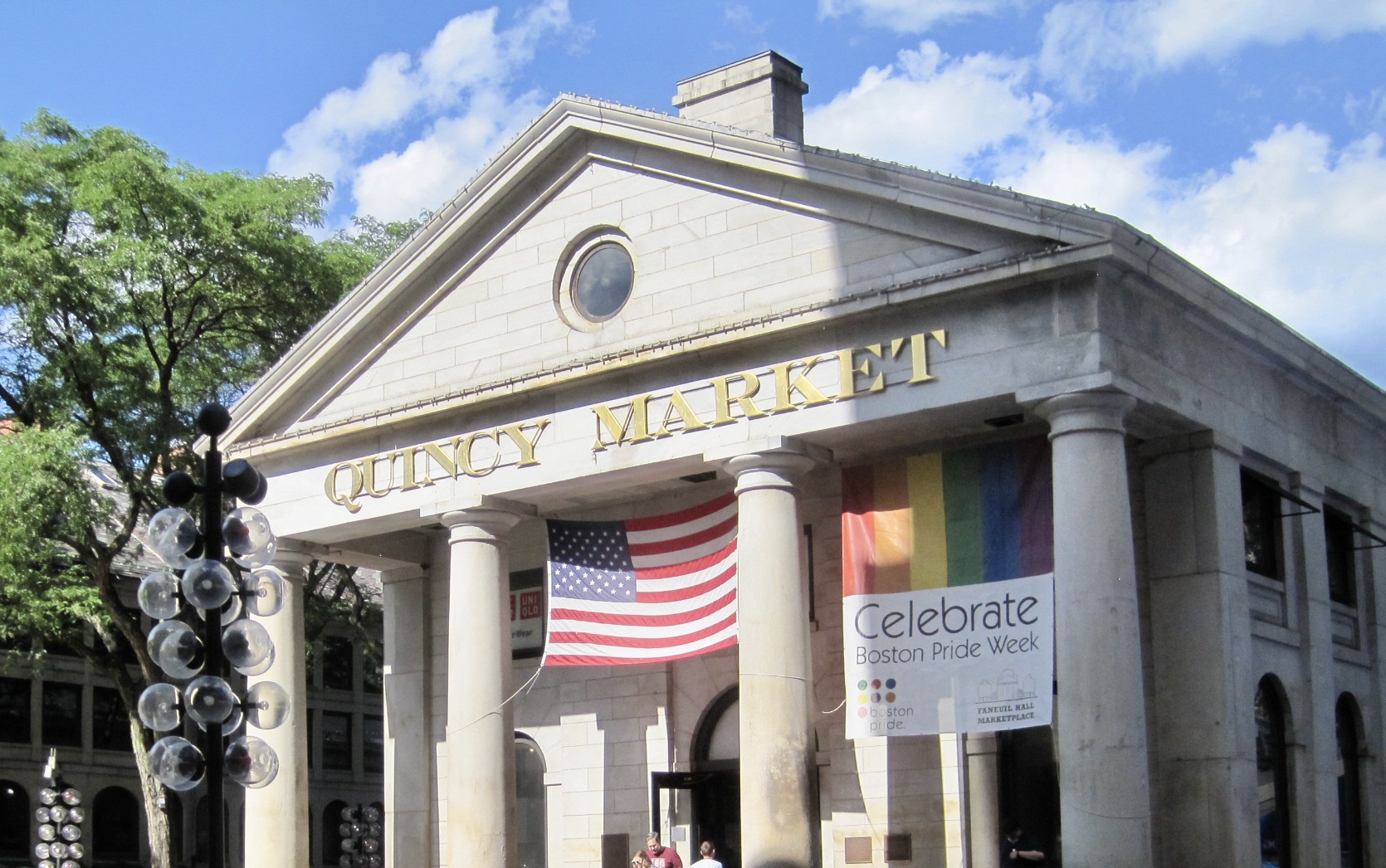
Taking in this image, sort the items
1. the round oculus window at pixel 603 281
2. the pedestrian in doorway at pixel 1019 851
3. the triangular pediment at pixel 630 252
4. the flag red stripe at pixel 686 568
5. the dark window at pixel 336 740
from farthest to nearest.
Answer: the dark window at pixel 336 740, the round oculus window at pixel 603 281, the flag red stripe at pixel 686 568, the triangular pediment at pixel 630 252, the pedestrian in doorway at pixel 1019 851

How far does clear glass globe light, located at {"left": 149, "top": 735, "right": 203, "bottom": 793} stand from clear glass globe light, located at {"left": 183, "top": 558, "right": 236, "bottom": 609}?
109 centimetres

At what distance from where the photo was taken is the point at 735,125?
2762 cm

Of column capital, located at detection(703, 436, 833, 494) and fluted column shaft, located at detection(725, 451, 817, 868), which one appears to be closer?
fluted column shaft, located at detection(725, 451, 817, 868)

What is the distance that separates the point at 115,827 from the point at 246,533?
153ft

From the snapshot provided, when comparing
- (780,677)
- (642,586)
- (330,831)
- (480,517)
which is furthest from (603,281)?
(330,831)

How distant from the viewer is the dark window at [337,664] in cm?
6681

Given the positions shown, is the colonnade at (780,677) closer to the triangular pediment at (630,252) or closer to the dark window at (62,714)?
the triangular pediment at (630,252)

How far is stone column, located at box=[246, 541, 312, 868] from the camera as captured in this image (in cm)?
2755

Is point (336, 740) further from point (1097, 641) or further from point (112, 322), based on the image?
point (1097, 641)

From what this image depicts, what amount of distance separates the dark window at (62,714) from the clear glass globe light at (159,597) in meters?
44.7

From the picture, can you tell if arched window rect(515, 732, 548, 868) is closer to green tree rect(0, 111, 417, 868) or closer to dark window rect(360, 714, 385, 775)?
green tree rect(0, 111, 417, 868)

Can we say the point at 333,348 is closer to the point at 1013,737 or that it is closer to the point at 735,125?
the point at 735,125

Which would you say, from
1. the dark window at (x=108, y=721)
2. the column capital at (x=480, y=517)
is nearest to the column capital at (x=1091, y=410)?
the column capital at (x=480, y=517)

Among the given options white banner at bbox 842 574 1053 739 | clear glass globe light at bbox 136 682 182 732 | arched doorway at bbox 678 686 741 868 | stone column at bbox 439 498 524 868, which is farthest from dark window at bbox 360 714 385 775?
clear glass globe light at bbox 136 682 182 732
